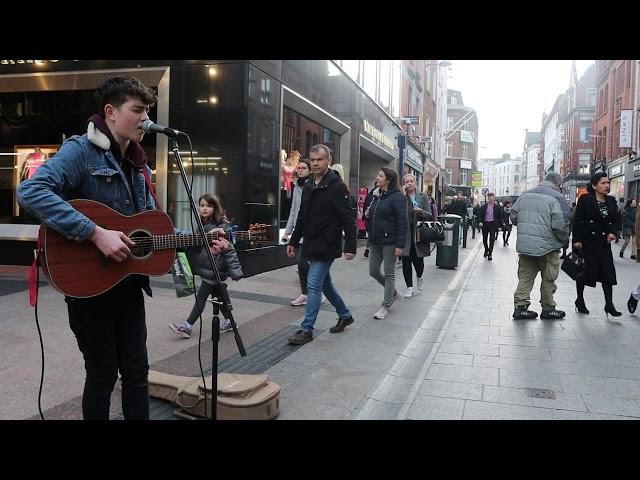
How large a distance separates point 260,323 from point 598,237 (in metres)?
4.51

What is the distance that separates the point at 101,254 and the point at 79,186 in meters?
0.34

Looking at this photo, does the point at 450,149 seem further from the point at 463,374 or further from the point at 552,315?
the point at 463,374

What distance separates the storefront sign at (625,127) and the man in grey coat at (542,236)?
2470 cm

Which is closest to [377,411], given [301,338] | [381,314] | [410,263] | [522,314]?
[301,338]

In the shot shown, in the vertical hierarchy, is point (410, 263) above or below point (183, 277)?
below

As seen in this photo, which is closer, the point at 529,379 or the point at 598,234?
the point at 529,379

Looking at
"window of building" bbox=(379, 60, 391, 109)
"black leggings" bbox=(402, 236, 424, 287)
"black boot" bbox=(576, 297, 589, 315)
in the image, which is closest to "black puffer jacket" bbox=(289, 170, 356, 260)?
"black leggings" bbox=(402, 236, 424, 287)

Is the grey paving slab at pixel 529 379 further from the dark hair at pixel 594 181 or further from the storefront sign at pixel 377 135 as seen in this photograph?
the storefront sign at pixel 377 135

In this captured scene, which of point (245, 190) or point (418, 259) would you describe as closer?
point (418, 259)

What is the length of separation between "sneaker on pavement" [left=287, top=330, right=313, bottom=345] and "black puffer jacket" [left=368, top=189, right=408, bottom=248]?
1.84m

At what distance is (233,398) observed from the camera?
3.32 meters
